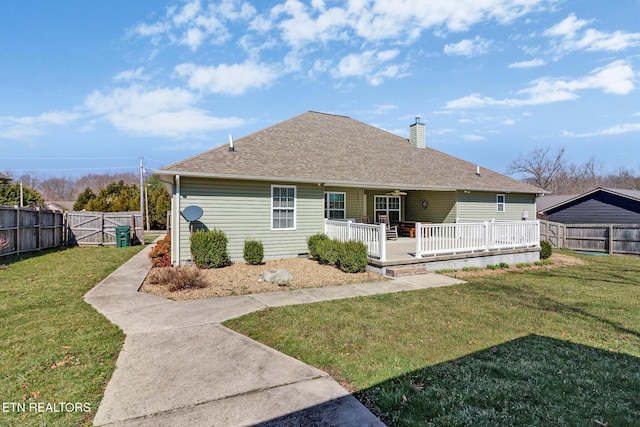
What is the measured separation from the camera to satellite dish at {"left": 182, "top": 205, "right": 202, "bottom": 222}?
9.41 metres

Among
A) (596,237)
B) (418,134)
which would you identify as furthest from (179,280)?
(596,237)

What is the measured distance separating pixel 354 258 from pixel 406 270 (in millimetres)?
1539

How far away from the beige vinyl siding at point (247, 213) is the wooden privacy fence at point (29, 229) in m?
7.20

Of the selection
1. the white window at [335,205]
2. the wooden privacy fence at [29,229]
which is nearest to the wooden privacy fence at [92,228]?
the wooden privacy fence at [29,229]

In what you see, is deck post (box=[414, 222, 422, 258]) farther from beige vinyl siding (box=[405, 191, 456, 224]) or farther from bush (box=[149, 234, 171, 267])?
bush (box=[149, 234, 171, 267])

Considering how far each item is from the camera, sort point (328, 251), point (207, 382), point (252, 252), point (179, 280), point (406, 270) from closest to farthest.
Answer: point (207, 382) → point (179, 280) → point (406, 270) → point (252, 252) → point (328, 251)

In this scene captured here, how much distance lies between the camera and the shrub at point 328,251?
9.73m

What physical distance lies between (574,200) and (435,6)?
1797cm

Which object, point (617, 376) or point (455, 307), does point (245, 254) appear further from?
point (617, 376)

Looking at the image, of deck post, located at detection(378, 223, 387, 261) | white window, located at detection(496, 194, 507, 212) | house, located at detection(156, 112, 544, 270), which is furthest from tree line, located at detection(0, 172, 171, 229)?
white window, located at detection(496, 194, 507, 212)

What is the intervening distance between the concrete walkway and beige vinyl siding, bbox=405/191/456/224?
39.1 feet

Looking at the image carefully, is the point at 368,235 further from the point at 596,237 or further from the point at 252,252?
the point at 596,237

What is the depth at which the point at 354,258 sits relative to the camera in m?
8.99

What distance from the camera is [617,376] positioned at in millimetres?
3387
